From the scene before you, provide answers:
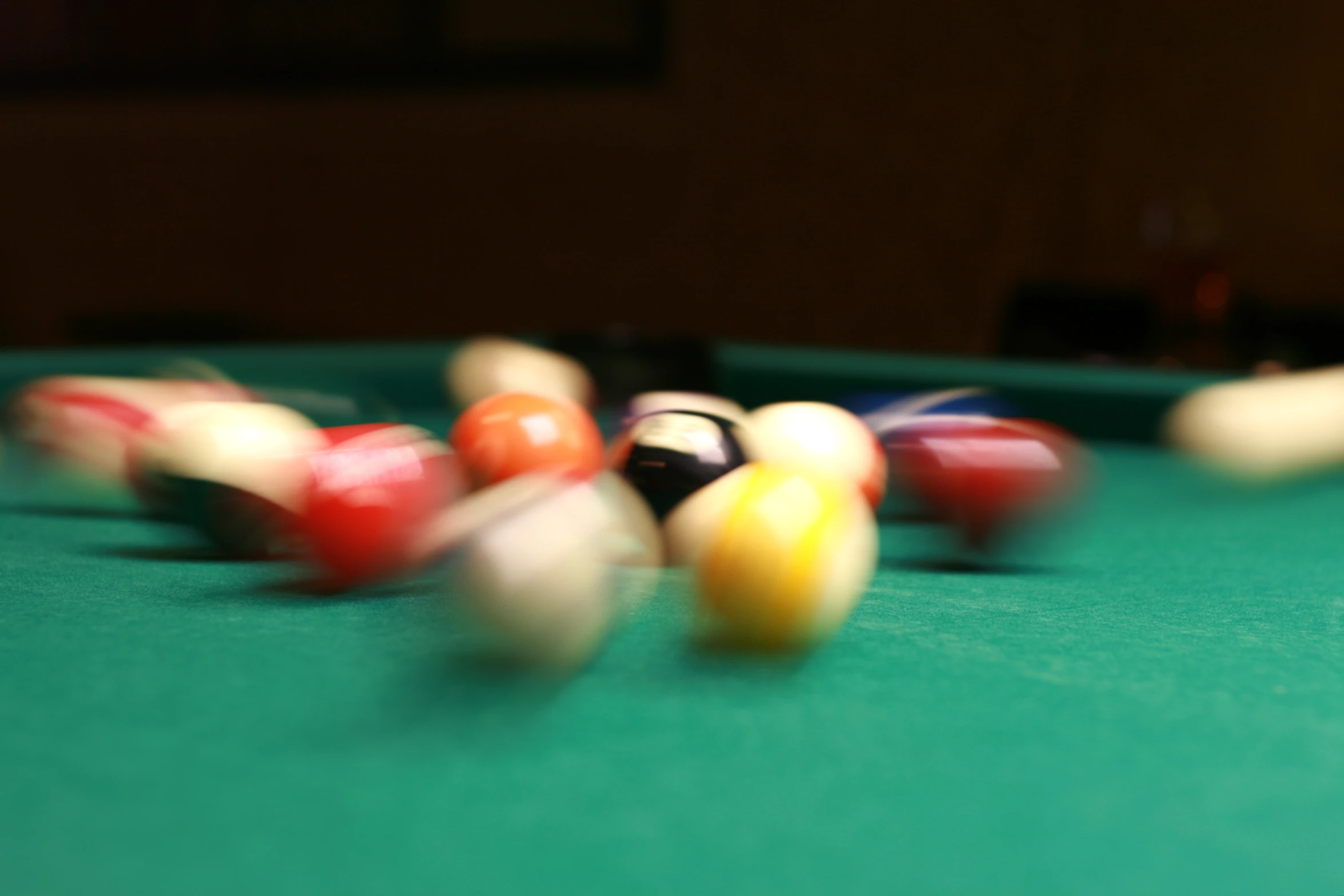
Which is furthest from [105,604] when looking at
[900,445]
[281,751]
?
[900,445]

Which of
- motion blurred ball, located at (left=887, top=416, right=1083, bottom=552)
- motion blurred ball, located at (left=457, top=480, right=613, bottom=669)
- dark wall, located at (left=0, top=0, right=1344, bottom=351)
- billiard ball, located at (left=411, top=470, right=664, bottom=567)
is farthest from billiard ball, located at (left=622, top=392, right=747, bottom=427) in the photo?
dark wall, located at (left=0, top=0, right=1344, bottom=351)

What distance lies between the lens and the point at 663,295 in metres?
5.61

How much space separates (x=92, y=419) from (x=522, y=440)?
2.34 ft

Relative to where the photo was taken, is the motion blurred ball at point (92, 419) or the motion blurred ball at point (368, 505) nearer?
the motion blurred ball at point (368, 505)

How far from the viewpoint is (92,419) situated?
1.83 metres

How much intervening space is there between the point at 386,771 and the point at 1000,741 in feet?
1.35

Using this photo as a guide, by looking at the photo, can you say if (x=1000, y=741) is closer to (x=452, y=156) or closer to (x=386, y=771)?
(x=386, y=771)

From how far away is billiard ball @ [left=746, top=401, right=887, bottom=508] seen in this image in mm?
1539

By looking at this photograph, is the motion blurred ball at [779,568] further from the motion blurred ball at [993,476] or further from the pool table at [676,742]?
the motion blurred ball at [993,476]

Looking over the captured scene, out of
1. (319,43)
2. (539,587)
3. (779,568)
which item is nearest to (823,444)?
(779,568)

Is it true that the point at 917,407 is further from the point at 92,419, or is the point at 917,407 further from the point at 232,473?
the point at 92,419

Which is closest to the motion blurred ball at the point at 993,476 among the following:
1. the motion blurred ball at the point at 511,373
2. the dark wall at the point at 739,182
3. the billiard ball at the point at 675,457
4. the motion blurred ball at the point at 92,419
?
the billiard ball at the point at 675,457

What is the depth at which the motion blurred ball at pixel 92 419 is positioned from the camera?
1812 millimetres

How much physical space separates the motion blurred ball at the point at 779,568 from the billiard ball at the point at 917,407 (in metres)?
0.53
